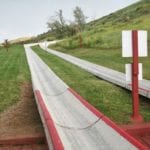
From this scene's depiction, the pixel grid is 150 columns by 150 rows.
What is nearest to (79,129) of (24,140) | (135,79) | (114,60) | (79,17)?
(24,140)

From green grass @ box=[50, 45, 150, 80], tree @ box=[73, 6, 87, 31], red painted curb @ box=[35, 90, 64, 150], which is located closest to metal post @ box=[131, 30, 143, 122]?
red painted curb @ box=[35, 90, 64, 150]

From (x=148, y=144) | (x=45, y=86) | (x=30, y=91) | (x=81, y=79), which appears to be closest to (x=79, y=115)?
(x=148, y=144)

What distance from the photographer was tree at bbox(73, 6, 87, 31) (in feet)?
371

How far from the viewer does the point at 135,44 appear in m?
10.1

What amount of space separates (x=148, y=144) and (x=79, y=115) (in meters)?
1.80

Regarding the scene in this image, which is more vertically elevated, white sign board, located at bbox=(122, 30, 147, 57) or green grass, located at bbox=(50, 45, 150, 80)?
white sign board, located at bbox=(122, 30, 147, 57)

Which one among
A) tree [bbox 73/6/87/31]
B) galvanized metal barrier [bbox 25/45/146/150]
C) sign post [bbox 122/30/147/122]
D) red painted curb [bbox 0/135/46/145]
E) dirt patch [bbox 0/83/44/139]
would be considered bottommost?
tree [bbox 73/6/87/31]

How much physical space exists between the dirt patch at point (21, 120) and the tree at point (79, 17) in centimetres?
10041

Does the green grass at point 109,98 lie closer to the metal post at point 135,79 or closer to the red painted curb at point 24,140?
the metal post at point 135,79

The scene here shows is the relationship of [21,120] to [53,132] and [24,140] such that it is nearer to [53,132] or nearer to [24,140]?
[24,140]

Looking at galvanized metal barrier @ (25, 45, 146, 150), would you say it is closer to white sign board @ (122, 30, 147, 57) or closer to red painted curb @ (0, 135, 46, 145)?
red painted curb @ (0, 135, 46, 145)

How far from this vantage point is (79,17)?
374ft

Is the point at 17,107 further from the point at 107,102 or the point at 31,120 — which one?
the point at 107,102

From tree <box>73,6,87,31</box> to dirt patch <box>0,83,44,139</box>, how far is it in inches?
3953
